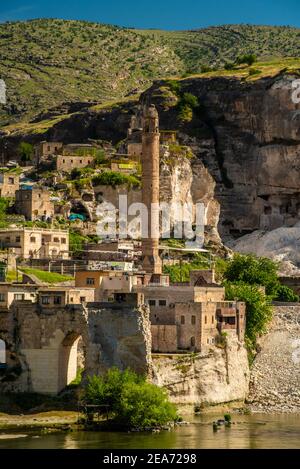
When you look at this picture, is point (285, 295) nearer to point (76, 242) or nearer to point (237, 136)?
point (76, 242)

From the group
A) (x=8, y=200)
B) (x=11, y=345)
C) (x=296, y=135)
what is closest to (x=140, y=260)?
(x=8, y=200)

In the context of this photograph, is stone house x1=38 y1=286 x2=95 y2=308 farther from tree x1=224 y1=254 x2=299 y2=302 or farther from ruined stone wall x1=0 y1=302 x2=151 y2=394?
tree x1=224 y1=254 x2=299 y2=302

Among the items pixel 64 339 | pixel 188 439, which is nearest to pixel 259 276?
pixel 64 339

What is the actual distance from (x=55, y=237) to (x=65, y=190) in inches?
508

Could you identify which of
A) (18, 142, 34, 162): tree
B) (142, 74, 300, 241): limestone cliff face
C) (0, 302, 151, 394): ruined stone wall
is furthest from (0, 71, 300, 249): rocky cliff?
(0, 302, 151, 394): ruined stone wall

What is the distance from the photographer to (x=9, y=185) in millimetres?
118438

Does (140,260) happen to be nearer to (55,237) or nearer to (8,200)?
(55,237)

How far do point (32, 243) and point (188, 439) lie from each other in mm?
37523

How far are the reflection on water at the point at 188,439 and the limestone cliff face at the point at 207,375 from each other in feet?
11.9

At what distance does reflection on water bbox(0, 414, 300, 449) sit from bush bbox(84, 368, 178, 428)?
1023 millimetres

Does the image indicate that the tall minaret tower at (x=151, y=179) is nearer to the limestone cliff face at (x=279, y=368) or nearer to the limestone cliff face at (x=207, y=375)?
the limestone cliff face at (x=279, y=368)

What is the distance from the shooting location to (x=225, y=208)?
147m

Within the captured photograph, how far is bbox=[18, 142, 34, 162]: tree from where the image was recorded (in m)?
141

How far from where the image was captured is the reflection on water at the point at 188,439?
6657 centimetres
